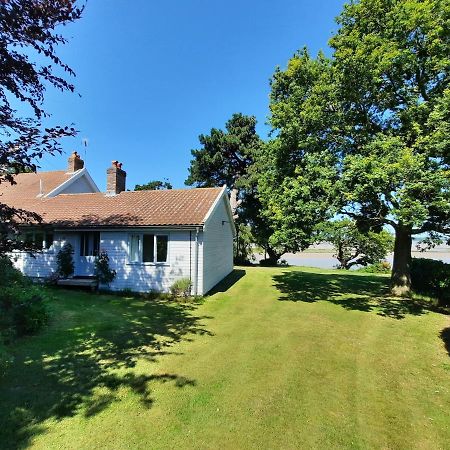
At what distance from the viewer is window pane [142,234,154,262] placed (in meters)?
15.3

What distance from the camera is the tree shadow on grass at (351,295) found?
12380mm

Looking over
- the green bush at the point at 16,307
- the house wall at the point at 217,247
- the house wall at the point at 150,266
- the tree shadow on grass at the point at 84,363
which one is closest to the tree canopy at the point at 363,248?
the house wall at the point at 217,247

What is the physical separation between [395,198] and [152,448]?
11241 millimetres

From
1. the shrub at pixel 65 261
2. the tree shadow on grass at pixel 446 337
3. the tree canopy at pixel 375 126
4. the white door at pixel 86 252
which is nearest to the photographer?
the tree shadow on grass at pixel 446 337

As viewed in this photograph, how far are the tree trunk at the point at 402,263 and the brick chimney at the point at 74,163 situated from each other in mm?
24811

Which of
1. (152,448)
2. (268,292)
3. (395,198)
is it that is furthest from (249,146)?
(152,448)

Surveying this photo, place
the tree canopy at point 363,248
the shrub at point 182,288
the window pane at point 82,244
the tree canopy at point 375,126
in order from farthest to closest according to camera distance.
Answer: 1. the tree canopy at point 363,248
2. the window pane at point 82,244
3. the shrub at point 182,288
4. the tree canopy at point 375,126

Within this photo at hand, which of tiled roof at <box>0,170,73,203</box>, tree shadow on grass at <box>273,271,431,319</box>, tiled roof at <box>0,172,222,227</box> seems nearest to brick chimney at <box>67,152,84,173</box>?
tiled roof at <box>0,170,73,203</box>

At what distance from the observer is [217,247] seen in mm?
17906

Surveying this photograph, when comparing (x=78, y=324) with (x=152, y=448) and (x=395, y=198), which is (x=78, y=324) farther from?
(x=395, y=198)

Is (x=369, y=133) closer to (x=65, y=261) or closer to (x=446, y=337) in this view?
(x=446, y=337)

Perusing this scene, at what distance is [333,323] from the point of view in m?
10.4

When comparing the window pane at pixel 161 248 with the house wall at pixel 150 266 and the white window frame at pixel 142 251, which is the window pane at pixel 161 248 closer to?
the white window frame at pixel 142 251

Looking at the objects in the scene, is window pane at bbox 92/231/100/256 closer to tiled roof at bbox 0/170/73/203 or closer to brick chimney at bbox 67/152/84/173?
tiled roof at bbox 0/170/73/203
